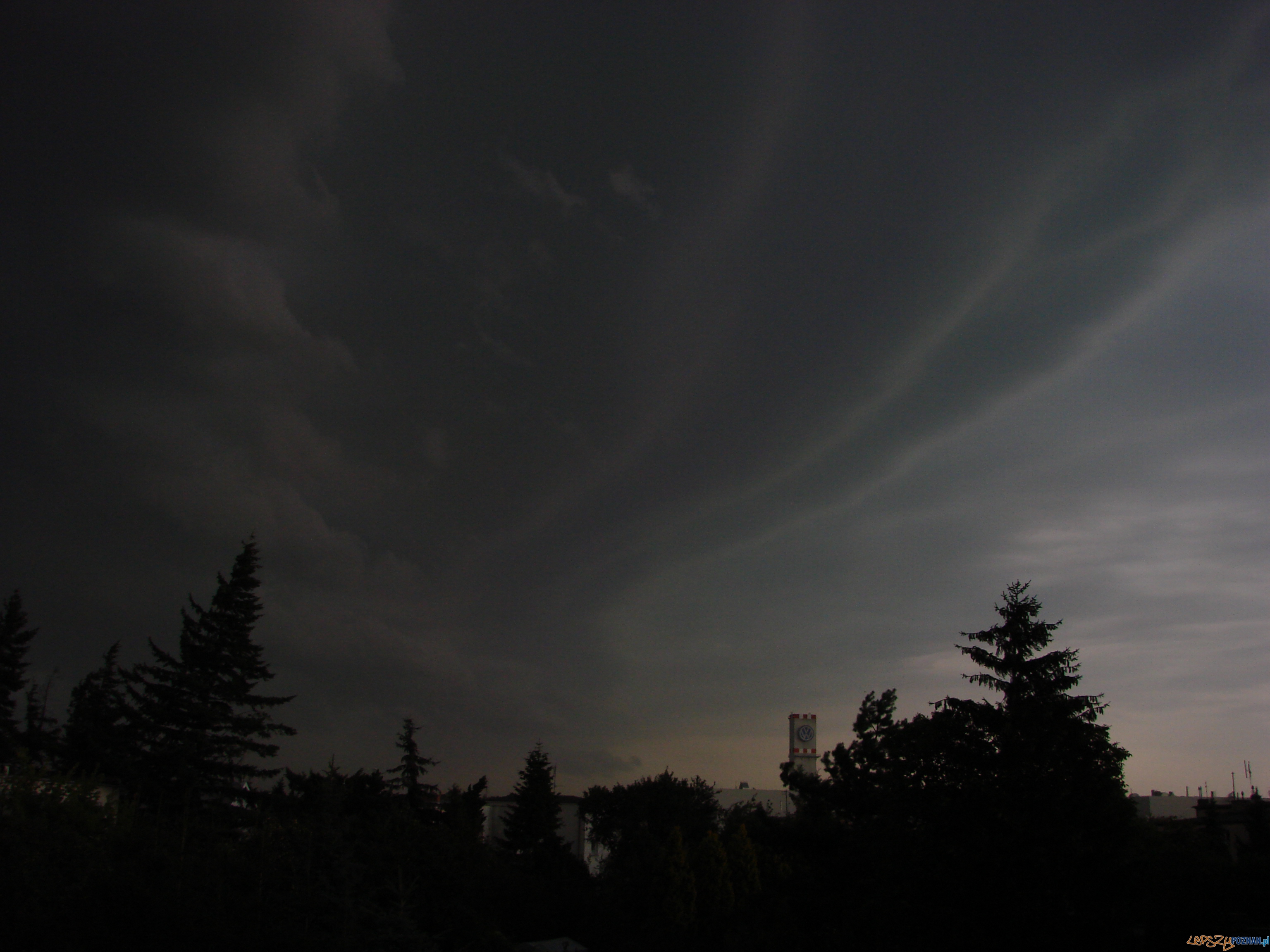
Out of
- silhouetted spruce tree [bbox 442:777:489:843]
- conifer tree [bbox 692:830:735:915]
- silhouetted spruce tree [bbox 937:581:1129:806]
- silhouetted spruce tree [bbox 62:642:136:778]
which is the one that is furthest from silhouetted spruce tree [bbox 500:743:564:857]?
silhouetted spruce tree [bbox 937:581:1129:806]

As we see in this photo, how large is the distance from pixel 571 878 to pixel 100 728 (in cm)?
3291

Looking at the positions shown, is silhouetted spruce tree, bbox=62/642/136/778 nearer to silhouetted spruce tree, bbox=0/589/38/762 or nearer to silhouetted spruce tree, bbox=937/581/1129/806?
silhouetted spruce tree, bbox=0/589/38/762

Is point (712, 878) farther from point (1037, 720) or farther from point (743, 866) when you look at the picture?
point (1037, 720)

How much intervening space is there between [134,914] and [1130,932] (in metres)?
25.0

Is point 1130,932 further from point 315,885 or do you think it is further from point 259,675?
point 259,675

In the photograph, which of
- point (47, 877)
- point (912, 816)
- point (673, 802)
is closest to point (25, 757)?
point (47, 877)

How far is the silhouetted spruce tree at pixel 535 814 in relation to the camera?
65812 mm

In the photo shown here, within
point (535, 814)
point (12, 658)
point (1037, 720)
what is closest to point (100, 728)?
point (12, 658)

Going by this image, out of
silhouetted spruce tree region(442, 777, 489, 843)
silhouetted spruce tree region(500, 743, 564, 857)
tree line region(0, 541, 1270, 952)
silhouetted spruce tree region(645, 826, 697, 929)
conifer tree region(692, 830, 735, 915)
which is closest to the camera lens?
tree line region(0, 541, 1270, 952)

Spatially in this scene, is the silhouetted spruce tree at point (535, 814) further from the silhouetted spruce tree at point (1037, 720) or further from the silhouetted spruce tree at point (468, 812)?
the silhouetted spruce tree at point (1037, 720)

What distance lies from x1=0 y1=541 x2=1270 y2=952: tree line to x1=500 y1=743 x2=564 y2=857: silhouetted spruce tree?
11.9 meters

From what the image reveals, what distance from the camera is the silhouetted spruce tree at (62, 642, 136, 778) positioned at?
152 feet

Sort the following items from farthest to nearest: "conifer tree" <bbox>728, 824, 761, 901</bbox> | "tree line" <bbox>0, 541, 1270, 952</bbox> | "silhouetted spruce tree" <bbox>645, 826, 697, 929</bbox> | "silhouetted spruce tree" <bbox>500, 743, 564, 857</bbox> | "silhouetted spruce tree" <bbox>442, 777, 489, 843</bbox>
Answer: "silhouetted spruce tree" <bbox>500, 743, 564, 857</bbox> → "conifer tree" <bbox>728, 824, 761, 901</bbox> → "silhouetted spruce tree" <bbox>645, 826, 697, 929</bbox> → "silhouetted spruce tree" <bbox>442, 777, 489, 843</bbox> → "tree line" <bbox>0, 541, 1270, 952</bbox>

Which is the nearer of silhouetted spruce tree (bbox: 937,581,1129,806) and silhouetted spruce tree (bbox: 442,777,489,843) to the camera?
silhouetted spruce tree (bbox: 937,581,1129,806)
